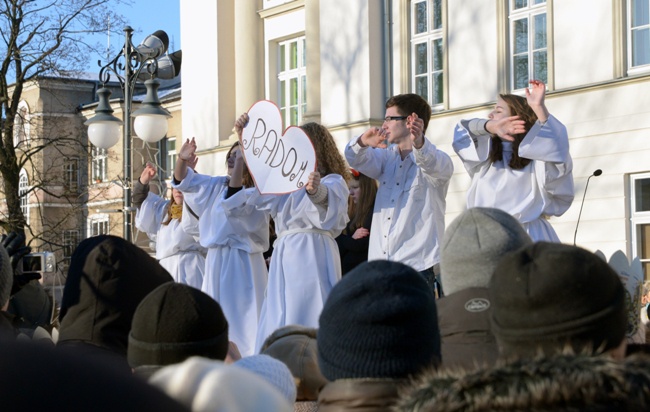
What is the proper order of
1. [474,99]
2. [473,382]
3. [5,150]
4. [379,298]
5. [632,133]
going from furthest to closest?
[5,150], [474,99], [632,133], [379,298], [473,382]

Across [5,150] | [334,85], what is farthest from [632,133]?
[5,150]

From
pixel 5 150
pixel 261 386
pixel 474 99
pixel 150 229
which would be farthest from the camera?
pixel 5 150

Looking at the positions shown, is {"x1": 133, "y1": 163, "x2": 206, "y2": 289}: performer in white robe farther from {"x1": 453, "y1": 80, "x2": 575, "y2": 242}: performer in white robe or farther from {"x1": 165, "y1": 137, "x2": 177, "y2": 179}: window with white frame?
{"x1": 165, "y1": 137, "x2": 177, "y2": 179}: window with white frame

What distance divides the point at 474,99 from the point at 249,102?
7840 mm

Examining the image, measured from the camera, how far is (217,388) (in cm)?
132

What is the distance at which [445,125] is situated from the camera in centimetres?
2030

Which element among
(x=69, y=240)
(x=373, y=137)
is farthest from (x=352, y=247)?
(x=69, y=240)

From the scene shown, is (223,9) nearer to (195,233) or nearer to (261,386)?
(195,233)

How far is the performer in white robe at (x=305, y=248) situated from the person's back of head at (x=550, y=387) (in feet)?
20.3

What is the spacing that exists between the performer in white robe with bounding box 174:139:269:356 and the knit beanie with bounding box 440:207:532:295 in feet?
18.7

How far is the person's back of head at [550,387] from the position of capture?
1521 millimetres

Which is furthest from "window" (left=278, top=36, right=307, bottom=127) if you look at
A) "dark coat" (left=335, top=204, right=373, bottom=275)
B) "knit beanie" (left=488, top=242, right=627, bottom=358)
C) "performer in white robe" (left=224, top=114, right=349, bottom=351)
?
"knit beanie" (left=488, top=242, right=627, bottom=358)

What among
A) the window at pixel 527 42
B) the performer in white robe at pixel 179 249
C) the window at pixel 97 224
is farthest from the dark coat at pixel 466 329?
the window at pixel 97 224

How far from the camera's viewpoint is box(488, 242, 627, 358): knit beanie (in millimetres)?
2184
